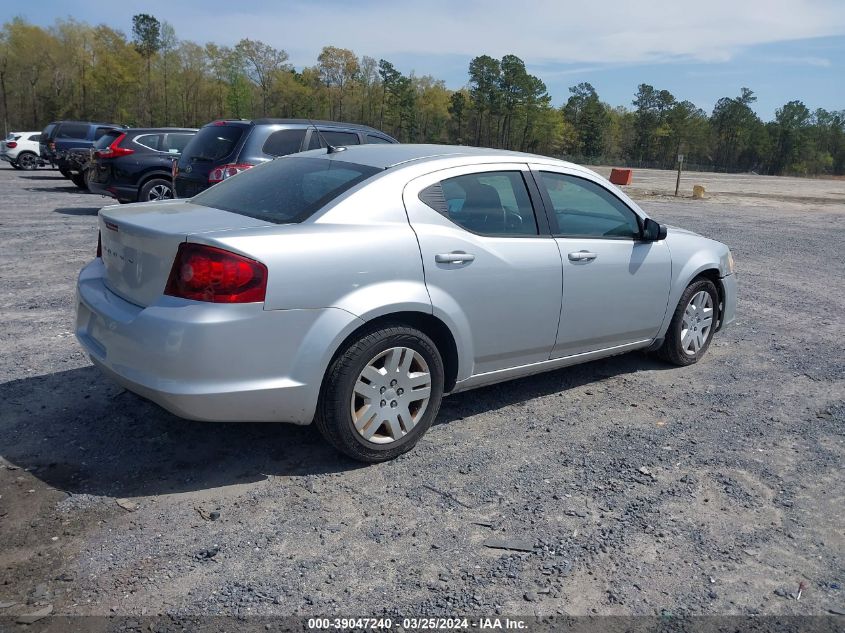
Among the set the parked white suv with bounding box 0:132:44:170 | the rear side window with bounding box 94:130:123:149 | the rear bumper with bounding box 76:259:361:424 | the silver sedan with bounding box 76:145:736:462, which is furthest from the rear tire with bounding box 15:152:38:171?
the rear bumper with bounding box 76:259:361:424

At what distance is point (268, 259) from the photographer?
3.40 meters

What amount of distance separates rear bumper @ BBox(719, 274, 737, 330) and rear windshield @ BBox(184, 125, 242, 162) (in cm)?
628

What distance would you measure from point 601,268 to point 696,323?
1492 mm

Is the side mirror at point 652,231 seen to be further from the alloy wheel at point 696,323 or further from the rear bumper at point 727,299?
the rear bumper at point 727,299

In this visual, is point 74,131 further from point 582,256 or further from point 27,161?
point 582,256

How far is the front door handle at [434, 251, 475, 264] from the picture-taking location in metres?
3.98

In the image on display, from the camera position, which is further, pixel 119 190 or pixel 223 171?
pixel 119 190

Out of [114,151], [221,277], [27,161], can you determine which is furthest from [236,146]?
[27,161]

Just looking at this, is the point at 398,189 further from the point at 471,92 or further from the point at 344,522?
the point at 471,92

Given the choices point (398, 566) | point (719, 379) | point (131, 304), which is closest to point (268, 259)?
point (131, 304)

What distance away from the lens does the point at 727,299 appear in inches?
239

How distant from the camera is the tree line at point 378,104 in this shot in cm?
7506

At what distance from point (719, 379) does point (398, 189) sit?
3152 mm

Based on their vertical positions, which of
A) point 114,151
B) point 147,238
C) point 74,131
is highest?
point 74,131
